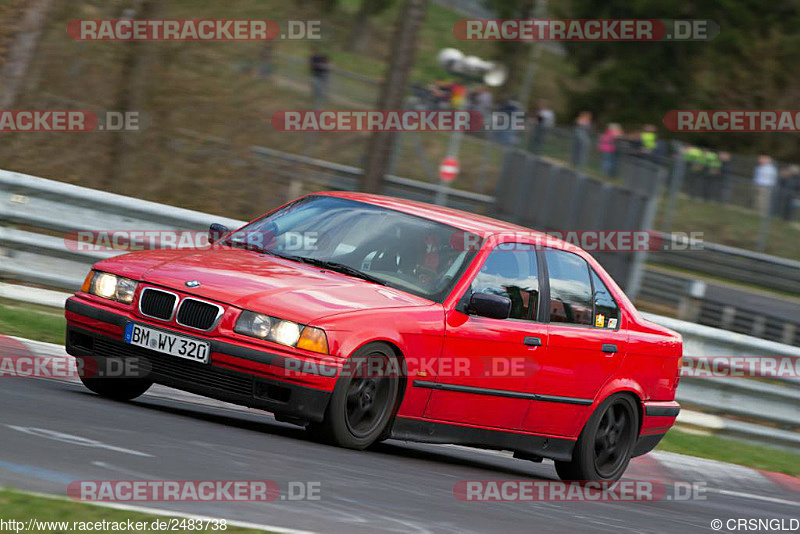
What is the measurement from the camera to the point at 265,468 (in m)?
6.55

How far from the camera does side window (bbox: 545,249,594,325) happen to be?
905 centimetres

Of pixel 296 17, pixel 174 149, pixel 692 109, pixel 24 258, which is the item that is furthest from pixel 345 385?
pixel 692 109

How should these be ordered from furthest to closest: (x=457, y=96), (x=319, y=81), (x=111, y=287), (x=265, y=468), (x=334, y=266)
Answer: (x=457, y=96) < (x=319, y=81) < (x=334, y=266) < (x=111, y=287) < (x=265, y=468)

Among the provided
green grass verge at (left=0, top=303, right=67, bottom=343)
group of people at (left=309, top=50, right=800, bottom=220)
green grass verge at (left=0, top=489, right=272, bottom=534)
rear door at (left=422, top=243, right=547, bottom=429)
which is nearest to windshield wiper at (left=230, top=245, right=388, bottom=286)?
rear door at (left=422, top=243, right=547, bottom=429)

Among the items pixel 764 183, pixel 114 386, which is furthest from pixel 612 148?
pixel 114 386

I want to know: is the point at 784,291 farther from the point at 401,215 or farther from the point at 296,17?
the point at 401,215

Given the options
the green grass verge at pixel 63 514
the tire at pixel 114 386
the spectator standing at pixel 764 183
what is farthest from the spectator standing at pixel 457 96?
the green grass verge at pixel 63 514

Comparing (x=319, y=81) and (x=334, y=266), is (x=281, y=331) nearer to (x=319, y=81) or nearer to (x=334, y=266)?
(x=334, y=266)

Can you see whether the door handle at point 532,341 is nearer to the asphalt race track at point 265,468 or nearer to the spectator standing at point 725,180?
the asphalt race track at point 265,468

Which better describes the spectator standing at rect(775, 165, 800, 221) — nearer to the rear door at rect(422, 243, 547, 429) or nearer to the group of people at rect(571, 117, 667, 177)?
the group of people at rect(571, 117, 667, 177)

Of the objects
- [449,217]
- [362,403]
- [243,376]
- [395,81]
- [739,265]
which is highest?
[395,81]

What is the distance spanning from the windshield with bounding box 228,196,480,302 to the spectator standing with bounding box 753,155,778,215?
19.0 m

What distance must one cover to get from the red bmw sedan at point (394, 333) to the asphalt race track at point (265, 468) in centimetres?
27

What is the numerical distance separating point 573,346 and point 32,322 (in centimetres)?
442
